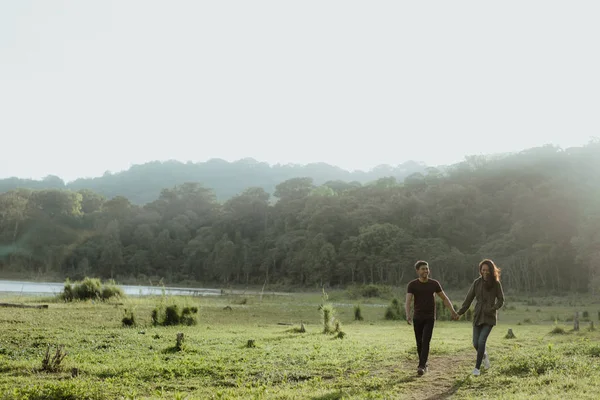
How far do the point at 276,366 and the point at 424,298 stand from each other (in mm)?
3654

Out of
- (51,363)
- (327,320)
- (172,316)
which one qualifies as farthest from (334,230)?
(51,363)

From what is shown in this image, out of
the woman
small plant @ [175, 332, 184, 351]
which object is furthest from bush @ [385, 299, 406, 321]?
the woman

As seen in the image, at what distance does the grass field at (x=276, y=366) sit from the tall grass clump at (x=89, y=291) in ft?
35.4

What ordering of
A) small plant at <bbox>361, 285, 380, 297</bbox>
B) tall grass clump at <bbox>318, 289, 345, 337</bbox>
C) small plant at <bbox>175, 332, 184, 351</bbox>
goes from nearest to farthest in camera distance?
small plant at <bbox>175, 332, 184, 351</bbox>, tall grass clump at <bbox>318, 289, 345, 337</bbox>, small plant at <bbox>361, 285, 380, 297</bbox>

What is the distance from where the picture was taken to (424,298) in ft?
31.9

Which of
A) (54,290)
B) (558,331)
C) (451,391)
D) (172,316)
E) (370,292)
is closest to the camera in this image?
(451,391)

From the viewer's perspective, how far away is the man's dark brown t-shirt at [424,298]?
9.71 meters

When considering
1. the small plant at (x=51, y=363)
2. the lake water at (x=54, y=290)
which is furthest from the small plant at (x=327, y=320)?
the lake water at (x=54, y=290)

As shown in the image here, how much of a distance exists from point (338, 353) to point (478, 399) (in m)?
Answer: 5.45

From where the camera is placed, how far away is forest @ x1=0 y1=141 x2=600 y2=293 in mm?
65938

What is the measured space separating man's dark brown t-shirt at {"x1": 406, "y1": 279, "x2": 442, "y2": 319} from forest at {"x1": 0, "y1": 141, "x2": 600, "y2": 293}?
5055 cm

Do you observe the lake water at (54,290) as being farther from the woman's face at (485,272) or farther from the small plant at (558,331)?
the woman's face at (485,272)

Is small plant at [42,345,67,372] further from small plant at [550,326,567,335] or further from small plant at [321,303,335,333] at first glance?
small plant at [550,326,567,335]

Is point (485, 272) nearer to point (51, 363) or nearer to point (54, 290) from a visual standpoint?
point (51, 363)
